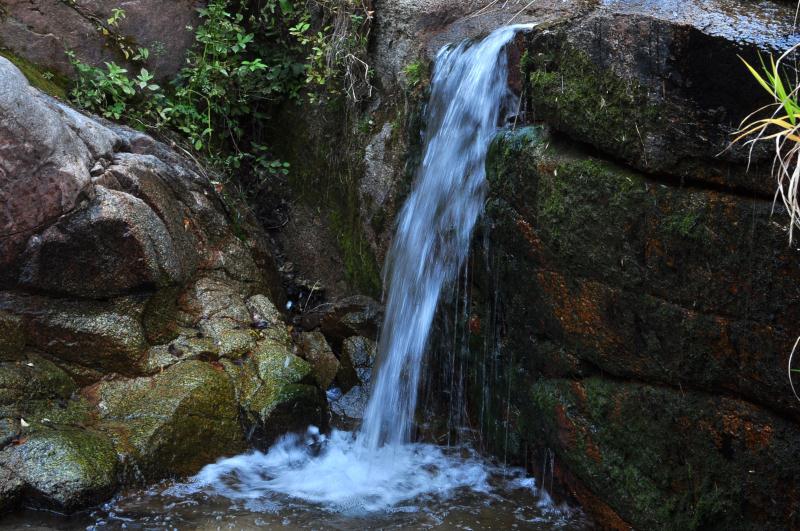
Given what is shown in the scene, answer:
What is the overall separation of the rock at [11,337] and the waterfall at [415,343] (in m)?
1.25

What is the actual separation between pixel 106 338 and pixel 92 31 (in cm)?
292

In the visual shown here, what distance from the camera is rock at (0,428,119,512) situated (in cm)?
353

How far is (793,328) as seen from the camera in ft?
9.09

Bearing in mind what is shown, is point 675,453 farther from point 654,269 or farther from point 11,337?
point 11,337

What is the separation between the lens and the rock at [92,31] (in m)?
5.73

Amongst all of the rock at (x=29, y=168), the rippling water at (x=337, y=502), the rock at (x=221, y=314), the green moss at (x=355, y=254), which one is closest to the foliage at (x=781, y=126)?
the rippling water at (x=337, y=502)

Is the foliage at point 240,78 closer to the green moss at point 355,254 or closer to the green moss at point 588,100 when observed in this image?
the green moss at point 355,254

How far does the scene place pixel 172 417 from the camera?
13.5ft

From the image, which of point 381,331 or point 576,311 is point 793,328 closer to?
point 576,311

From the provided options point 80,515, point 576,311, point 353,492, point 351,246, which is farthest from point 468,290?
point 80,515

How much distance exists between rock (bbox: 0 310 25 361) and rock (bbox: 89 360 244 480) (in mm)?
Answer: 433

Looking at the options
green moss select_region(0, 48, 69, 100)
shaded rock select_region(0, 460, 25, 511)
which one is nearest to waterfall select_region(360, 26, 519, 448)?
shaded rock select_region(0, 460, 25, 511)

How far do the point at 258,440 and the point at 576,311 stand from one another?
2.07m

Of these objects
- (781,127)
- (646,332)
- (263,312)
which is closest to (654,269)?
(646,332)
